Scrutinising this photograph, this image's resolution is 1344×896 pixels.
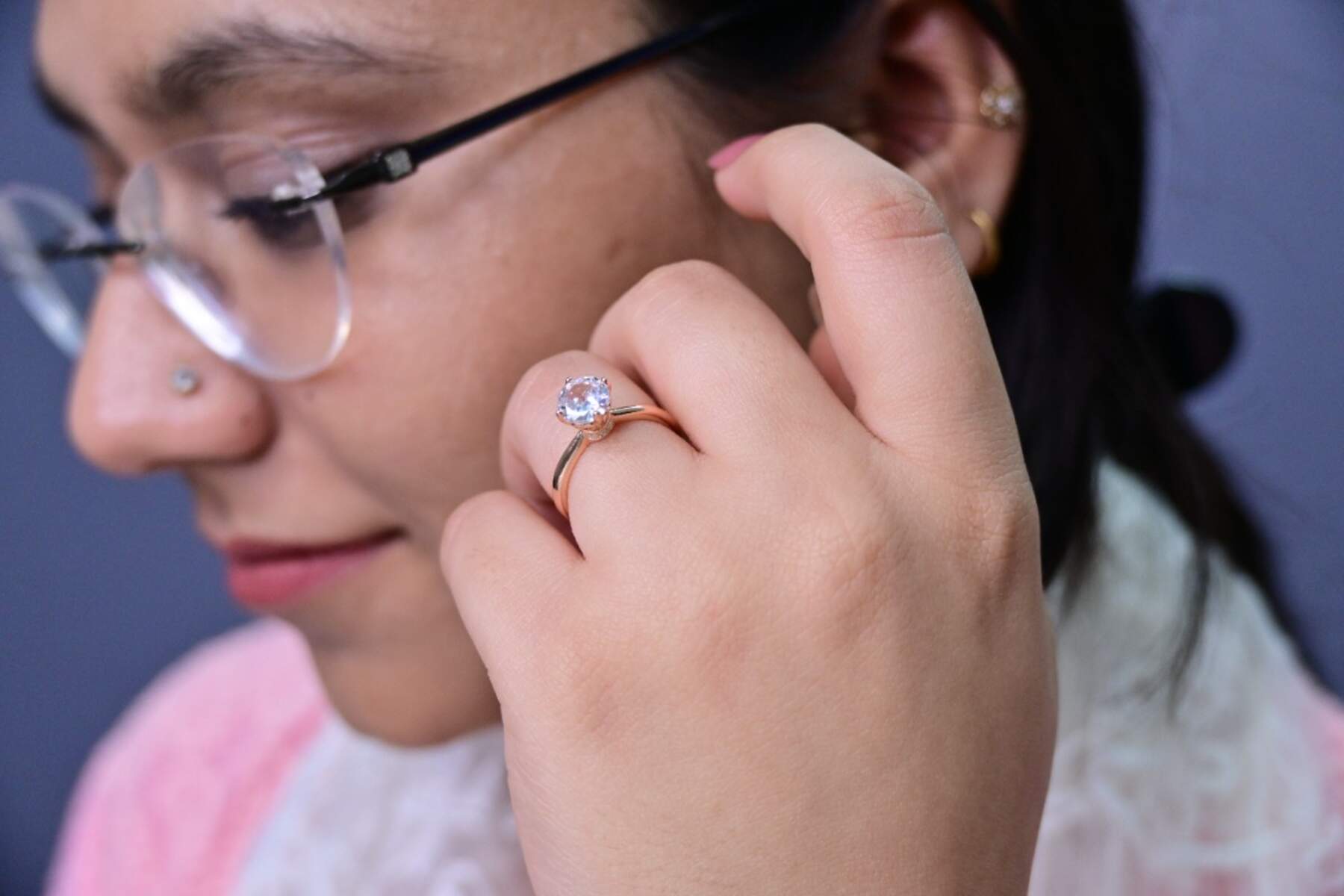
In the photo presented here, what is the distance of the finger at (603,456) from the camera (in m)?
0.58

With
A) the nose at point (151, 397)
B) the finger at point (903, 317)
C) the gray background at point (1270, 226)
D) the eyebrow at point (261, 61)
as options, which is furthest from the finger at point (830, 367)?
the gray background at point (1270, 226)

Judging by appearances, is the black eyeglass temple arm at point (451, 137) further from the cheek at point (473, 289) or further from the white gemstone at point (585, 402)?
the white gemstone at point (585, 402)

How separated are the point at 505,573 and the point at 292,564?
36 centimetres

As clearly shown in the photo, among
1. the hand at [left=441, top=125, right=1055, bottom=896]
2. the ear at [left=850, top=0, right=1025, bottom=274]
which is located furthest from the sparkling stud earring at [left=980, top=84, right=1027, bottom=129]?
the hand at [left=441, top=125, right=1055, bottom=896]

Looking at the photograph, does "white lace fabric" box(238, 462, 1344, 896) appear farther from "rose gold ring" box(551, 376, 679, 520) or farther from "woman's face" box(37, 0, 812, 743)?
"rose gold ring" box(551, 376, 679, 520)

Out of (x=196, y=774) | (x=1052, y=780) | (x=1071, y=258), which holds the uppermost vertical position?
(x=1071, y=258)

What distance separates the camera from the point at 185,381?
0.83m

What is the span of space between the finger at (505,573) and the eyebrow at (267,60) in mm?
277

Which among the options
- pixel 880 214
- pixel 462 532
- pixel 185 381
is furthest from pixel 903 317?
pixel 185 381

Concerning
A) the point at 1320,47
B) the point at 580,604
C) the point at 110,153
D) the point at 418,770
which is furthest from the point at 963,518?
the point at 1320,47

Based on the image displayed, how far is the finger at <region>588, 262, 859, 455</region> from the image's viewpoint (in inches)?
23.0

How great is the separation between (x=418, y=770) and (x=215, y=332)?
65 cm

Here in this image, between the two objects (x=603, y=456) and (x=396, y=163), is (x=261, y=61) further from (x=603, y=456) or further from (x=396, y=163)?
(x=603, y=456)

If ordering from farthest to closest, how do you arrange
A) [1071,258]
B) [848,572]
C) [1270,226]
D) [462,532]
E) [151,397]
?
[1270,226]
[1071,258]
[151,397]
[462,532]
[848,572]
